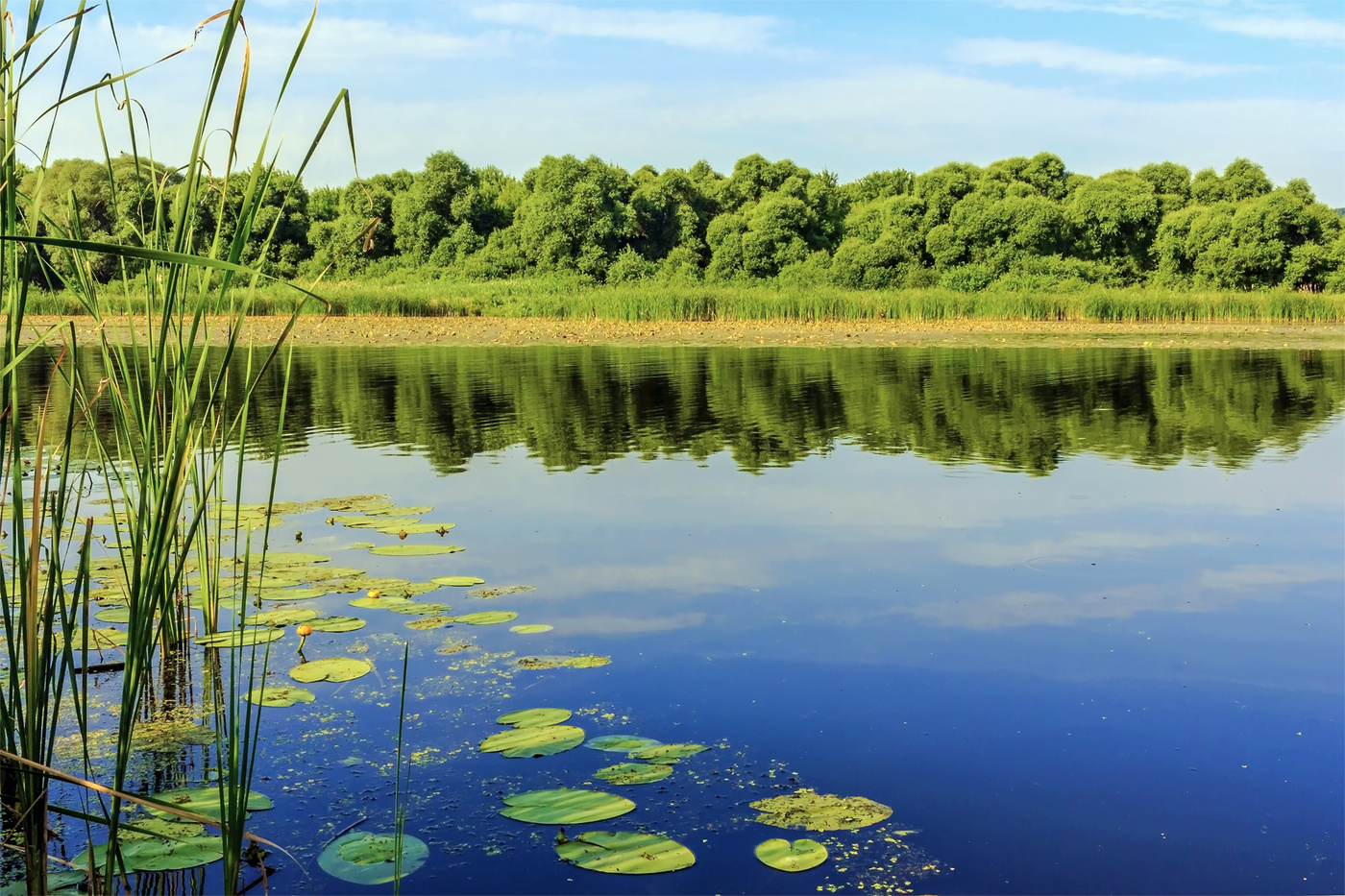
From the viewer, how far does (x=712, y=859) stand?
3000 millimetres

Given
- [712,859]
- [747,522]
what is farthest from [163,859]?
[747,522]

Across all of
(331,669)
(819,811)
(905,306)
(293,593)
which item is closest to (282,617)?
(293,593)

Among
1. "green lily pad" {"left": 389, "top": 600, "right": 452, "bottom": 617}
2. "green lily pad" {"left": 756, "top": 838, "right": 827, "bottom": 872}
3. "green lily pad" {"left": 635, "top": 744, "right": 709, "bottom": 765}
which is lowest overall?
"green lily pad" {"left": 756, "top": 838, "right": 827, "bottom": 872}

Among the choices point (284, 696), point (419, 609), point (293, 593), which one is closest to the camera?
point (284, 696)

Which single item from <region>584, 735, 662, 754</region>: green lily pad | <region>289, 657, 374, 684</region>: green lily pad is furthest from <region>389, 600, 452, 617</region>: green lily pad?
<region>584, 735, 662, 754</region>: green lily pad

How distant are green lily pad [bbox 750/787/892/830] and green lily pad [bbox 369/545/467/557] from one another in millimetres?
3342

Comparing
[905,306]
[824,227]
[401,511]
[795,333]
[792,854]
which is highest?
[824,227]

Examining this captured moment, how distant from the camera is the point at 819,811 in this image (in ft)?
10.6

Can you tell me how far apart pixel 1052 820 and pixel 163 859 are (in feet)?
7.89

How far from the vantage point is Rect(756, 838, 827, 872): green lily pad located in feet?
9.64

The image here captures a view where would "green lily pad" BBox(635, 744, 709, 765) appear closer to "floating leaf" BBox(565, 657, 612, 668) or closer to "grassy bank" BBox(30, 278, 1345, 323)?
"floating leaf" BBox(565, 657, 612, 668)

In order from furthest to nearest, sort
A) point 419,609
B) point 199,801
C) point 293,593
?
point 293,593
point 419,609
point 199,801

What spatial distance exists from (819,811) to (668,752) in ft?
1.89

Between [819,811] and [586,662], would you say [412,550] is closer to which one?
[586,662]
